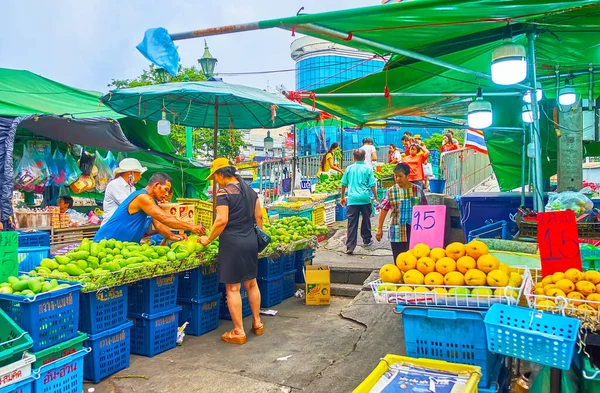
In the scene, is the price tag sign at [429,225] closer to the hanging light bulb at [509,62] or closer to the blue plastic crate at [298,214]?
the hanging light bulb at [509,62]

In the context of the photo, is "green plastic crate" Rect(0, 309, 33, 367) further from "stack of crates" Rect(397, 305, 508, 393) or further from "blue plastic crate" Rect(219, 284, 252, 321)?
"blue plastic crate" Rect(219, 284, 252, 321)

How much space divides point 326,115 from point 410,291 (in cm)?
647

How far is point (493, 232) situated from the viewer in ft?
22.6

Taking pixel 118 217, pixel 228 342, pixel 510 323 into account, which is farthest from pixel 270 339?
pixel 510 323

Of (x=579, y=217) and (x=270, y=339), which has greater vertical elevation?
(x=579, y=217)

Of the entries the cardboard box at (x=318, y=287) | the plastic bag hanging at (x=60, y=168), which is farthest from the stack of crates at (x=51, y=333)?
the plastic bag hanging at (x=60, y=168)

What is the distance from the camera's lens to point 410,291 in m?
3.27

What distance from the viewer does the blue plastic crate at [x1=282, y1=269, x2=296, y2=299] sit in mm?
7250

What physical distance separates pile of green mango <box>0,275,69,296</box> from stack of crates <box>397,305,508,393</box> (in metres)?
2.69

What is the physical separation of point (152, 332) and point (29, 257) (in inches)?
68.9

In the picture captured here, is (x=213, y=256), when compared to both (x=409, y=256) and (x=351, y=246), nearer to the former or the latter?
(x=409, y=256)

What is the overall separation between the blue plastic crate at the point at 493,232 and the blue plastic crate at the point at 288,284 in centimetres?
274

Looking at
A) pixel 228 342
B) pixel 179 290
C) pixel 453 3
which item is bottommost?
pixel 228 342

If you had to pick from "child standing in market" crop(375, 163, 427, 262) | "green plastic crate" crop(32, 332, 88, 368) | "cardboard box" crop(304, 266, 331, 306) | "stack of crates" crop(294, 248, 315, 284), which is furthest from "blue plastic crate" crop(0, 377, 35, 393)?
"stack of crates" crop(294, 248, 315, 284)
